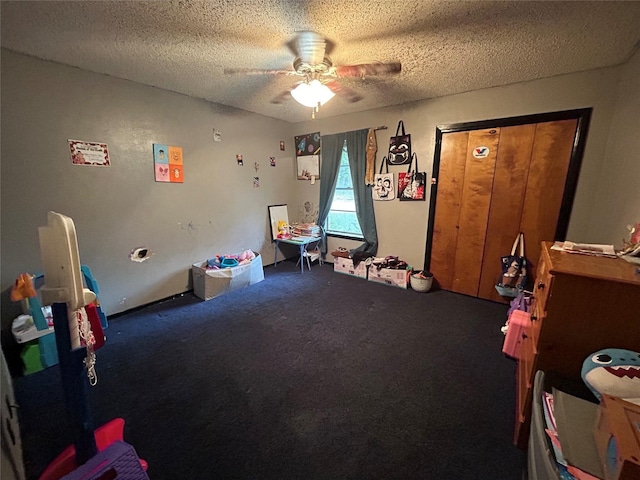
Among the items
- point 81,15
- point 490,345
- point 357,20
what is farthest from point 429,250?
point 81,15

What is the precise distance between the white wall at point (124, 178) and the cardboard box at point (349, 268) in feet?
4.35

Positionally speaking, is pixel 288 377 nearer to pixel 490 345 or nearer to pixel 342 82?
pixel 490 345

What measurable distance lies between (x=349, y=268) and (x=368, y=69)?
2524 mm

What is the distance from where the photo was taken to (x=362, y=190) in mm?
3750

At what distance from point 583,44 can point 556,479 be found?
2.64 m

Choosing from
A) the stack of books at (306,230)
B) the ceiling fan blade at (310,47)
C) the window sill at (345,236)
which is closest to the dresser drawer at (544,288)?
the ceiling fan blade at (310,47)

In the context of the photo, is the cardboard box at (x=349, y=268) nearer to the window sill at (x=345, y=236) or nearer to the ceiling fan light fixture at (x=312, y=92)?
the window sill at (x=345, y=236)

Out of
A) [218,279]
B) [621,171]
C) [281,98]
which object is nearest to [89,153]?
[218,279]

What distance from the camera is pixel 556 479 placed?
31.5 inches

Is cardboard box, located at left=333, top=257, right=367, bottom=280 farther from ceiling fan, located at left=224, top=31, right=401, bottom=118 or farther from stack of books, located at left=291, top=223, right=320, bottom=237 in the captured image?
ceiling fan, located at left=224, top=31, right=401, bottom=118

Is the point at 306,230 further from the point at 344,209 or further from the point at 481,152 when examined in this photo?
the point at 481,152

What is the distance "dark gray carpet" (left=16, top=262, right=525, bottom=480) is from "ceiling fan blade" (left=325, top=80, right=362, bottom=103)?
7.41 ft

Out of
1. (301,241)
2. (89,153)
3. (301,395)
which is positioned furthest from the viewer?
(301,241)

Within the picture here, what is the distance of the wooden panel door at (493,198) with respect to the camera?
254cm
